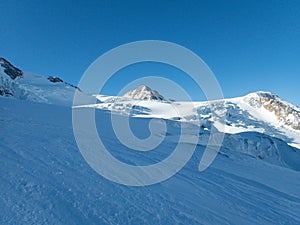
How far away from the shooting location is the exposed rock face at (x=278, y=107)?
74.5 metres

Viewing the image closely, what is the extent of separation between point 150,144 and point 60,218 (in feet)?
19.5

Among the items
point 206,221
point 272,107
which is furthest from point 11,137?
point 272,107

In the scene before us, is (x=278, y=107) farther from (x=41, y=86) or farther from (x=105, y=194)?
(x=105, y=194)

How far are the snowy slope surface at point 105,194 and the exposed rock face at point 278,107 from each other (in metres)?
75.7

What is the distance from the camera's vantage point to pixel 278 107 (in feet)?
276

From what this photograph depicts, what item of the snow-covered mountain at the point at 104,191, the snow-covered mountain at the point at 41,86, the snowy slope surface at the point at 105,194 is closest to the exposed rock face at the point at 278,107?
the snow-covered mountain at the point at 41,86

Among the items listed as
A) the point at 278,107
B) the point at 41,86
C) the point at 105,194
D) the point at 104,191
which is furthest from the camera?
the point at 278,107

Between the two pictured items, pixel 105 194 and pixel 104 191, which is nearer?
pixel 105 194

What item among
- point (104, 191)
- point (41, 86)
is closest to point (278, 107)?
point (41, 86)

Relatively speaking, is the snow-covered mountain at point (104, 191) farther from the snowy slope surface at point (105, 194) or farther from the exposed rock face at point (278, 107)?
the exposed rock face at point (278, 107)

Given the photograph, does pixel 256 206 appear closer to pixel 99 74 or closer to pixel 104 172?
pixel 104 172

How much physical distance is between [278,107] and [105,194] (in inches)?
3627

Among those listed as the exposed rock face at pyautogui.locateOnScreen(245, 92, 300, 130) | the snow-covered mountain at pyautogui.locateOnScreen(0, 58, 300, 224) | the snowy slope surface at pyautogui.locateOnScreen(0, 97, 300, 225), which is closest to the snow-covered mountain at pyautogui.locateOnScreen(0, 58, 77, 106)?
the snow-covered mountain at pyautogui.locateOnScreen(0, 58, 300, 224)

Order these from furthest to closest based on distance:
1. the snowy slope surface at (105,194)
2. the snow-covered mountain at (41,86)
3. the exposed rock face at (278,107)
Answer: the exposed rock face at (278,107) < the snow-covered mountain at (41,86) < the snowy slope surface at (105,194)
